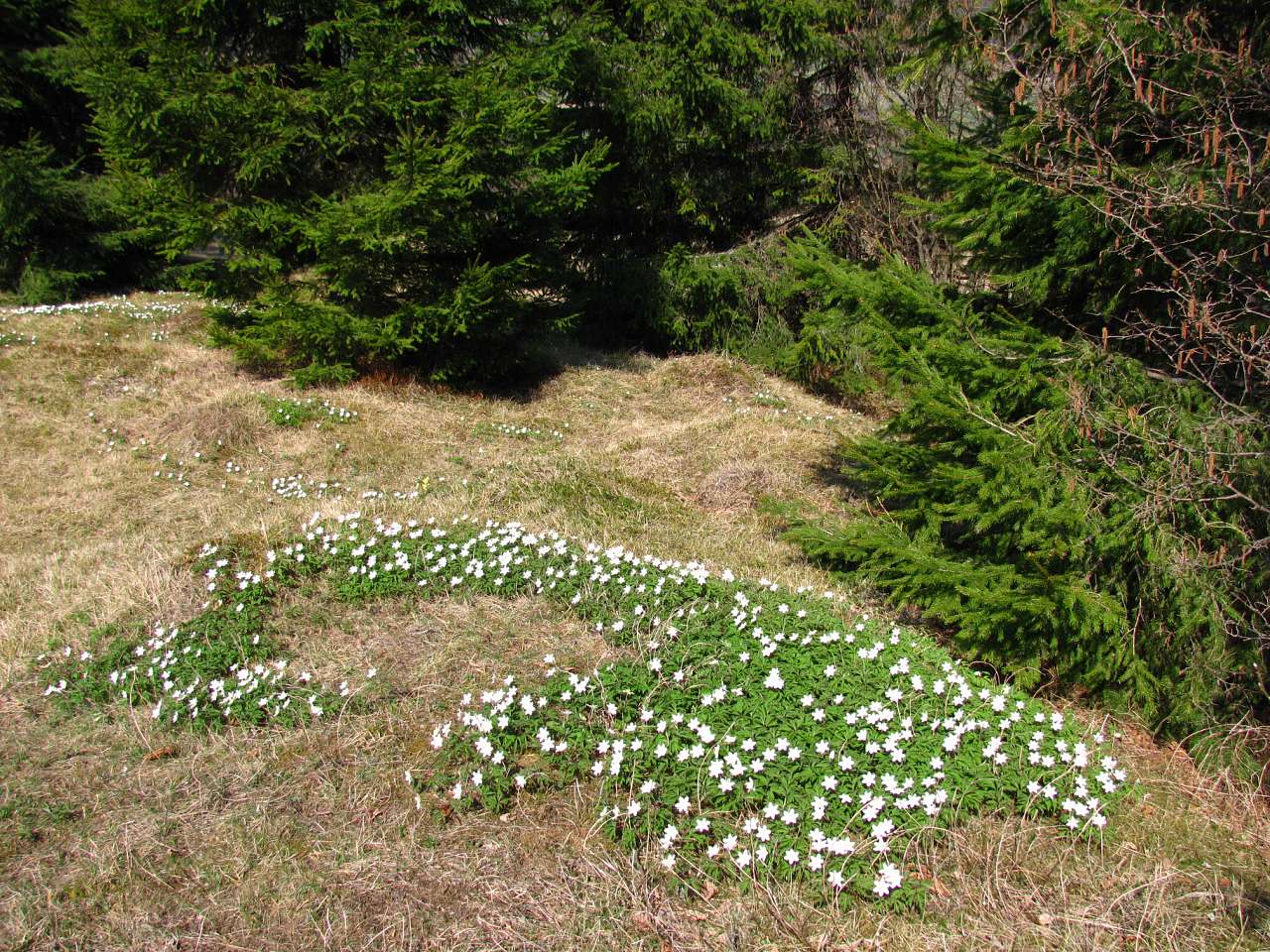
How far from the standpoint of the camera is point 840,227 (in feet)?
32.0

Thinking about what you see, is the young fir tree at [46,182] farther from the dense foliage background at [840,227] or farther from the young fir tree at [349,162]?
the young fir tree at [349,162]

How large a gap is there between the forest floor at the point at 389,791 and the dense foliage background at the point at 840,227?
29.9 inches

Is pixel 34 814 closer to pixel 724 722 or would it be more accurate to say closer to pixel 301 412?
pixel 724 722

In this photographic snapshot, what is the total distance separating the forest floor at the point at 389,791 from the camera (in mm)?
2627

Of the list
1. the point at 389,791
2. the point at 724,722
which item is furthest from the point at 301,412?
the point at 724,722

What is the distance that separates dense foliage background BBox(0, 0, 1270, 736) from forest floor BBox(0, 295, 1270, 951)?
0.76m

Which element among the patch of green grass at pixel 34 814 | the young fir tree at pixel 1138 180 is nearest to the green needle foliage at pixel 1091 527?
the young fir tree at pixel 1138 180

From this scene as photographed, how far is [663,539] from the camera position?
531cm

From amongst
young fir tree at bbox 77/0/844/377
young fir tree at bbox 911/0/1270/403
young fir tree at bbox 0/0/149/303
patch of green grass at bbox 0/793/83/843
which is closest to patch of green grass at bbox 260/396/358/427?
young fir tree at bbox 77/0/844/377

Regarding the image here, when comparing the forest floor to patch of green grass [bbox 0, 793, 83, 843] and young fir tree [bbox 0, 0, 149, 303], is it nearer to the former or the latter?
patch of green grass [bbox 0, 793, 83, 843]

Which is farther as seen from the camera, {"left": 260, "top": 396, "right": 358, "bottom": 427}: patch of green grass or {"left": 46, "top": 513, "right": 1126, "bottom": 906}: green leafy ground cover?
{"left": 260, "top": 396, "right": 358, "bottom": 427}: patch of green grass

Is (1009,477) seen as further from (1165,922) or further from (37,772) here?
(37,772)

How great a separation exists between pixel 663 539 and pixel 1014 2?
11.6 feet

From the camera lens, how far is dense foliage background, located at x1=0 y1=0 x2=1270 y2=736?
11.4ft
